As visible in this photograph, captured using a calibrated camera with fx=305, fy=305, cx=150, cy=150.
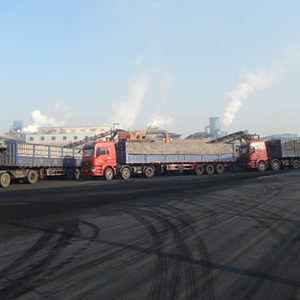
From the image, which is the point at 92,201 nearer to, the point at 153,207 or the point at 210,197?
the point at 153,207

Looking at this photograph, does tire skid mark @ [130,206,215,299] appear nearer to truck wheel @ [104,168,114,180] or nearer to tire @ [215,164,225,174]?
truck wheel @ [104,168,114,180]

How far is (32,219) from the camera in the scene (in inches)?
380

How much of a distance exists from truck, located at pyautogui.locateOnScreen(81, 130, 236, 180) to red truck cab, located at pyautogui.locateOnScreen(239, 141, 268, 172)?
1888 millimetres

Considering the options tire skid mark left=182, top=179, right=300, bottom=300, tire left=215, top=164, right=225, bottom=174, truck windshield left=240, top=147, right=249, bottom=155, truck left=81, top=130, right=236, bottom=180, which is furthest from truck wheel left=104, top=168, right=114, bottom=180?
truck windshield left=240, top=147, right=249, bottom=155

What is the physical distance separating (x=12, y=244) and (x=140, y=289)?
3845 mm

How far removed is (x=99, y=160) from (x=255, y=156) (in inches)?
658

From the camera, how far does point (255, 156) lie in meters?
32.3

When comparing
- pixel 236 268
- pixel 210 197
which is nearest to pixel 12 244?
pixel 236 268

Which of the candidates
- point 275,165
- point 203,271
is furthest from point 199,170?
point 203,271

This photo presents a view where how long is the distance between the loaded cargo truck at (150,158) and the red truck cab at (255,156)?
6.19 feet

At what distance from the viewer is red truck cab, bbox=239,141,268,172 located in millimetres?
32312

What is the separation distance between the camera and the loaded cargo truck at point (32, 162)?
23000 mm

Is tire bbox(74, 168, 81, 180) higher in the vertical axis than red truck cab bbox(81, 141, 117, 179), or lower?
lower

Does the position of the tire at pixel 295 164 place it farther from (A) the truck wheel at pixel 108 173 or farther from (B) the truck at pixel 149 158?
(A) the truck wheel at pixel 108 173
